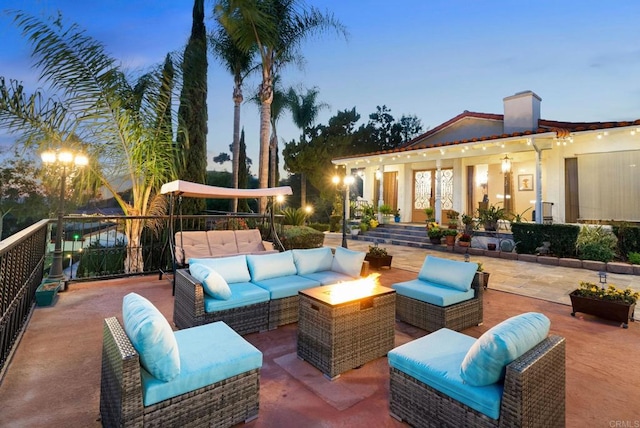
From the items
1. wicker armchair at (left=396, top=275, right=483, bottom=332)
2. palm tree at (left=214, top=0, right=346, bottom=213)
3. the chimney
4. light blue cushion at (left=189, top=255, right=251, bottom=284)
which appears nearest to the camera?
wicker armchair at (left=396, top=275, right=483, bottom=332)

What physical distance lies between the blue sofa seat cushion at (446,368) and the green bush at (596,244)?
7.62 metres

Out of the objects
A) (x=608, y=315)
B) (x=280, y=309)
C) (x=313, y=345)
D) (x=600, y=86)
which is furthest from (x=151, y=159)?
(x=600, y=86)

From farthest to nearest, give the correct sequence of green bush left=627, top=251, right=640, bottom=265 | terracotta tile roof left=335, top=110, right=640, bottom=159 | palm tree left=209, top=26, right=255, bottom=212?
1. palm tree left=209, top=26, right=255, bottom=212
2. terracotta tile roof left=335, top=110, right=640, bottom=159
3. green bush left=627, top=251, right=640, bottom=265

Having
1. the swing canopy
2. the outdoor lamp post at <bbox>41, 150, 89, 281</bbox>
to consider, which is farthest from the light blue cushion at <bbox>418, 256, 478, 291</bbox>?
the outdoor lamp post at <bbox>41, 150, 89, 281</bbox>

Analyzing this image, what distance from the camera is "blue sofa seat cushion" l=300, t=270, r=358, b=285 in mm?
4242

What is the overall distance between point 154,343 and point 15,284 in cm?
300

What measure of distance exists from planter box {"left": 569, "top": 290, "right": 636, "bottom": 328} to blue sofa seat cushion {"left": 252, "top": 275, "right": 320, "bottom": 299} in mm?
3667

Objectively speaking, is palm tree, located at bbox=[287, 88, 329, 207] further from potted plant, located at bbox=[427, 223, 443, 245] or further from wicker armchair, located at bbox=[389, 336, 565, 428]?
wicker armchair, located at bbox=[389, 336, 565, 428]

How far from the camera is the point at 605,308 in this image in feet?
13.2

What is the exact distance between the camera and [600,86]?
56.3 ft

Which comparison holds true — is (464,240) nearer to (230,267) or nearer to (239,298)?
(230,267)

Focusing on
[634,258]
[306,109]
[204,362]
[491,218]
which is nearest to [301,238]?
[491,218]

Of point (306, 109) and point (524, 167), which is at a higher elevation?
point (306, 109)

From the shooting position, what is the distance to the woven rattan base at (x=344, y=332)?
2717 millimetres
